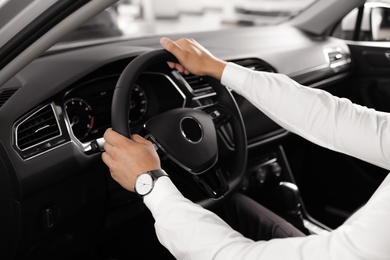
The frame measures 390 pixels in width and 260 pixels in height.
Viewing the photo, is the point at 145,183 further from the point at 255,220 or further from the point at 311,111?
the point at 255,220

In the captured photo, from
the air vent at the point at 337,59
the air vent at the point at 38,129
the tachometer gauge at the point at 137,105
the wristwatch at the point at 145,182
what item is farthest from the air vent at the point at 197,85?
the air vent at the point at 337,59

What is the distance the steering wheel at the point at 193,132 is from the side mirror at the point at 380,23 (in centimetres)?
152

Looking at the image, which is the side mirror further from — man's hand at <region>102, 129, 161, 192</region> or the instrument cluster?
man's hand at <region>102, 129, 161, 192</region>

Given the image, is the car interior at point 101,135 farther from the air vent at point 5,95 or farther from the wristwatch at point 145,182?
the wristwatch at point 145,182

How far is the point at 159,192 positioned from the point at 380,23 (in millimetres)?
2027

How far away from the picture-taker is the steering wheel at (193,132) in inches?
43.4

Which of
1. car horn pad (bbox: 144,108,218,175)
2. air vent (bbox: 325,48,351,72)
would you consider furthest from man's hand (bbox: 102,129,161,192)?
air vent (bbox: 325,48,351,72)

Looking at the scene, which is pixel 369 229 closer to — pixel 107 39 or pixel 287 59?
pixel 107 39

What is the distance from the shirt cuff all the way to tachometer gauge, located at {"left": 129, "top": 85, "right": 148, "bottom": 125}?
477 millimetres

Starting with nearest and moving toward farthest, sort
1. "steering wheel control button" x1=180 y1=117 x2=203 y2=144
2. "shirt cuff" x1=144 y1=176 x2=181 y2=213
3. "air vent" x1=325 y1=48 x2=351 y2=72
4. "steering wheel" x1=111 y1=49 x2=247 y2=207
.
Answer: "shirt cuff" x1=144 y1=176 x2=181 y2=213 → "steering wheel" x1=111 y1=49 x2=247 y2=207 → "steering wheel control button" x1=180 y1=117 x2=203 y2=144 → "air vent" x1=325 y1=48 x2=351 y2=72

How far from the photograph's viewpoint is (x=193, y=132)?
1.23 metres

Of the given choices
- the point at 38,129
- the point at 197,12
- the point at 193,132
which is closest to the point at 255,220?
the point at 193,132

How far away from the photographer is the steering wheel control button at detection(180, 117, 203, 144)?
1.21 m

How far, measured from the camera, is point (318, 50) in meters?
2.44
